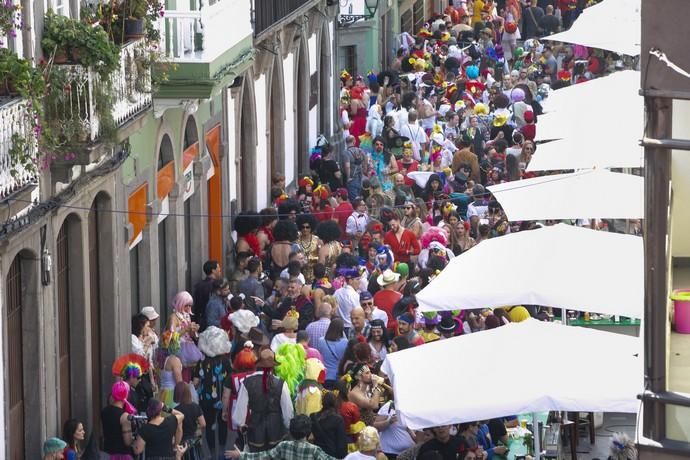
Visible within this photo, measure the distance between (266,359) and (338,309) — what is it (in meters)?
3.41

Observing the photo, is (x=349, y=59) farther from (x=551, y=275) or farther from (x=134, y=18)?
(x=551, y=275)

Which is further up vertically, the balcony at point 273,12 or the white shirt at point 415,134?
the balcony at point 273,12

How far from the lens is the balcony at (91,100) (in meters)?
16.2

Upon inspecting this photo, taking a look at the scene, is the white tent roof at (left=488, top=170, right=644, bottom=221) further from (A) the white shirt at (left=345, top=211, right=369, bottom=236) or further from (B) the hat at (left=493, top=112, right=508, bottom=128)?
(B) the hat at (left=493, top=112, right=508, bottom=128)

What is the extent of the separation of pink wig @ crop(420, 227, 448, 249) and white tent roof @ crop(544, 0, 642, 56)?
3.14 m

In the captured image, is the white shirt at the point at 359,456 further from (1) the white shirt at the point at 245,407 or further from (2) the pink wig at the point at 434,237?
(2) the pink wig at the point at 434,237

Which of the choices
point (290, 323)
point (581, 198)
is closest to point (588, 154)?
point (581, 198)

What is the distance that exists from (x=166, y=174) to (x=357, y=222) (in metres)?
3.36

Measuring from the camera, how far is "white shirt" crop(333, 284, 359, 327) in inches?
771

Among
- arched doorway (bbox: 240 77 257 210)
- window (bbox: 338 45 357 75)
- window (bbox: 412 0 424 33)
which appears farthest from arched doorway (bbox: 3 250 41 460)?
window (bbox: 412 0 424 33)

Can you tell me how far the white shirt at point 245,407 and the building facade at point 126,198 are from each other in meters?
1.60

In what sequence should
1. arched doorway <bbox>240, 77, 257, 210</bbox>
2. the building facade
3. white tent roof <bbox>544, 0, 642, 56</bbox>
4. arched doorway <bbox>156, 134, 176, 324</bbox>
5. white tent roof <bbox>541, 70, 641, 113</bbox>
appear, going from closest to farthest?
the building facade
arched doorway <bbox>156, 134, 176, 324</bbox>
white tent roof <bbox>541, 70, 641, 113</bbox>
white tent roof <bbox>544, 0, 642, 56</bbox>
arched doorway <bbox>240, 77, 257, 210</bbox>

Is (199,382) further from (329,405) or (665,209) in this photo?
(665,209)

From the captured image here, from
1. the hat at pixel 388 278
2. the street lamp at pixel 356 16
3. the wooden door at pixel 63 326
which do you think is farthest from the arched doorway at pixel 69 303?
the street lamp at pixel 356 16
